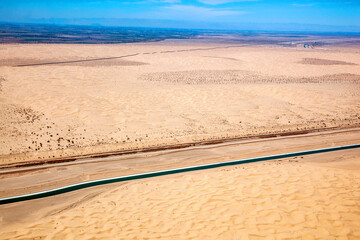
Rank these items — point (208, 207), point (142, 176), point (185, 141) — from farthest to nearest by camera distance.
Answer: point (185, 141)
point (142, 176)
point (208, 207)

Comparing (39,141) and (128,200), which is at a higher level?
(39,141)

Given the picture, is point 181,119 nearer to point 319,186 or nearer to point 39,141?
point 39,141

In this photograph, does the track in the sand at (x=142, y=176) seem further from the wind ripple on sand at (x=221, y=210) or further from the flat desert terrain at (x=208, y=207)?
the wind ripple on sand at (x=221, y=210)

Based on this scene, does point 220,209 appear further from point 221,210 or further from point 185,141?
point 185,141

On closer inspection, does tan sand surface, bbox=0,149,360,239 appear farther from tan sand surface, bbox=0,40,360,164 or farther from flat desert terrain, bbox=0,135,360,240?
tan sand surface, bbox=0,40,360,164

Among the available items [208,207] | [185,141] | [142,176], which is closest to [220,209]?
[208,207]

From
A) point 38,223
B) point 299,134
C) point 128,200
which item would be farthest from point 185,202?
point 299,134
